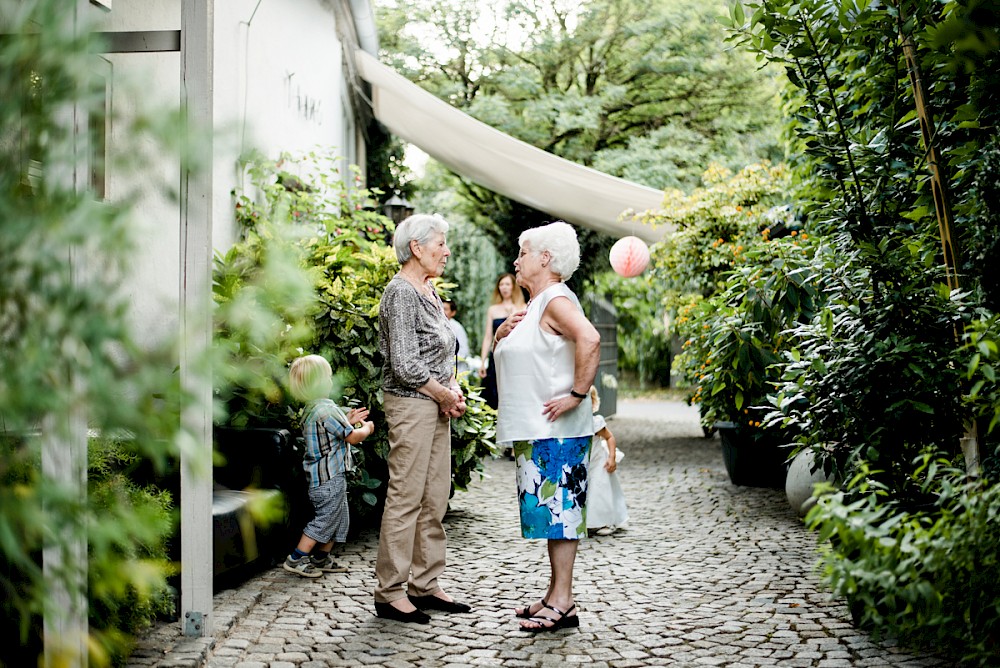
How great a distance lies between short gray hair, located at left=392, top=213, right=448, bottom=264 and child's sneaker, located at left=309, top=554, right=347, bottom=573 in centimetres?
173

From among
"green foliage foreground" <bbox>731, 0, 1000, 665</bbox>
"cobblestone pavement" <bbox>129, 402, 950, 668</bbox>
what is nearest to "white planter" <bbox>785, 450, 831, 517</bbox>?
"cobblestone pavement" <bbox>129, 402, 950, 668</bbox>

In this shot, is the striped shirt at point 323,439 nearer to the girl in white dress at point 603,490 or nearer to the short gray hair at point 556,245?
the short gray hair at point 556,245

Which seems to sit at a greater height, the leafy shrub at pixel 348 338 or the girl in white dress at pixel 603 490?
the leafy shrub at pixel 348 338

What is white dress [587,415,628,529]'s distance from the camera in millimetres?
5984

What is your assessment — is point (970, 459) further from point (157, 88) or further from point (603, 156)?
point (603, 156)

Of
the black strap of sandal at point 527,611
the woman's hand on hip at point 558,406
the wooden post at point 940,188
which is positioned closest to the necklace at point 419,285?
the woman's hand on hip at point 558,406

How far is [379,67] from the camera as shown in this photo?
10320mm

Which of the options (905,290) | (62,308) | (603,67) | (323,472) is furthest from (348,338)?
(603,67)

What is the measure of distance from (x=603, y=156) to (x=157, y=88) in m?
14.0

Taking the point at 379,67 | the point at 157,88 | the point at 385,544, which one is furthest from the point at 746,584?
the point at 379,67

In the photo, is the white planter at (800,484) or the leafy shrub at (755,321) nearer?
the leafy shrub at (755,321)

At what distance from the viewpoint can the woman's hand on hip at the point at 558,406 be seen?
13.1 ft

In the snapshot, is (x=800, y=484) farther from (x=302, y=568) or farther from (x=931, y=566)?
(x=931, y=566)

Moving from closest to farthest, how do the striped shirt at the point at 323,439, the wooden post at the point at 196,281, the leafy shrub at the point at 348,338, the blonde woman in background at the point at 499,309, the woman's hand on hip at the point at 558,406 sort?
1. the wooden post at the point at 196,281
2. the woman's hand on hip at the point at 558,406
3. the striped shirt at the point at 323,439
4. the leafy shrub at the point at 348,338
5. the blonde woman in background at the point at 499,309
